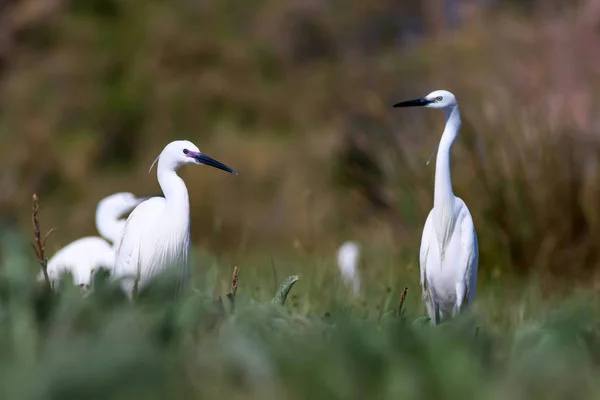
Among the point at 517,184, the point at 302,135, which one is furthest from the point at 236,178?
the point at 517,184

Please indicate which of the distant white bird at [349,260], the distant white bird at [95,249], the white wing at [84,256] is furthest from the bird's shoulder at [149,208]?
the distant white bird at [349,260]

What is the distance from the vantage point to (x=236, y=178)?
10.7m

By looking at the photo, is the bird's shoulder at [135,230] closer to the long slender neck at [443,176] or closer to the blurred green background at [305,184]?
the blurred green background at [305,184]

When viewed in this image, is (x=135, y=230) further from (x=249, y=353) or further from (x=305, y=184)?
(x=305, y=184)

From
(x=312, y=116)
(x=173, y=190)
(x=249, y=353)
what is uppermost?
(x=249, y=353)

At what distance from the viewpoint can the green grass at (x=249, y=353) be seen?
1157 mm

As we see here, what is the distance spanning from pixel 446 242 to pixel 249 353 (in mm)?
2550

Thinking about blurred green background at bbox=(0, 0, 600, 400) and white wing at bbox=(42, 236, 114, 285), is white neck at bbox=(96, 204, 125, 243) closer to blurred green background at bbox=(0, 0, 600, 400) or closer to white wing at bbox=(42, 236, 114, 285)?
white wing at bbox=(42, 236, 114, 285)

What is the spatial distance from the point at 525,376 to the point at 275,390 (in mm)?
347

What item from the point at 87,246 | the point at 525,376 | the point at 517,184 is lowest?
the point at 517,184

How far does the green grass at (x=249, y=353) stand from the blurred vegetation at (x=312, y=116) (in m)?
2.77

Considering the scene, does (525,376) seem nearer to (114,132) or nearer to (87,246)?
(87,246)

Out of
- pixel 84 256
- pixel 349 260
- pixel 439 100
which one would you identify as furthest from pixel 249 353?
pixel 349 260

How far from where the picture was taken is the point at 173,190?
3285 mm
